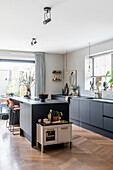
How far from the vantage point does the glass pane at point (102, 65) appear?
575cm

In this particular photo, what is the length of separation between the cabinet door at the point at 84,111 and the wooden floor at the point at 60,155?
963 mm

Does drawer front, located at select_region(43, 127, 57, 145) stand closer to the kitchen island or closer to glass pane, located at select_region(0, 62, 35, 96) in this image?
the kitchen island

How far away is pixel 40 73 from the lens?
7289 millimetres

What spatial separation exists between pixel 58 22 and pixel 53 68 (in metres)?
3.82

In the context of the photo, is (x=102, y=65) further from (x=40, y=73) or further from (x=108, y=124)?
(x=40, y=73)

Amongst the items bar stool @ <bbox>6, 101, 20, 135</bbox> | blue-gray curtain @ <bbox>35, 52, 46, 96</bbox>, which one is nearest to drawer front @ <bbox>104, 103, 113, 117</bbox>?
bar stool @ <bbox>6, 101, 20, 135</bbox>

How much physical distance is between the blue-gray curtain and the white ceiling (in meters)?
1.62

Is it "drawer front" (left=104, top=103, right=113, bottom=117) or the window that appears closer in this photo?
"drawer front" (left=104, top=103, right=113, bottom=117)

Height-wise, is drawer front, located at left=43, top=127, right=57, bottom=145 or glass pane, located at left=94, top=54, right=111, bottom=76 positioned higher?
glass pane, located at left=94, top=54, right=111, bottom=76

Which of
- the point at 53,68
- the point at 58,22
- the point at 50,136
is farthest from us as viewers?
the point at 53,68

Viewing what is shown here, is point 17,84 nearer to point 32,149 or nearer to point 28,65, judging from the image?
point 28,65

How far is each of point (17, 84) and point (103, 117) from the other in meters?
4.02

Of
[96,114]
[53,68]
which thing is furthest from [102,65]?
[53,68]

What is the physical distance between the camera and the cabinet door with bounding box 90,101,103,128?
15.8 ft
